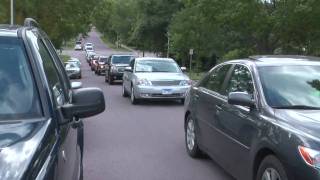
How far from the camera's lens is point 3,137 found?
10.7ft

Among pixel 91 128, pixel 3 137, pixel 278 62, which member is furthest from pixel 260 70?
pixel 91 128

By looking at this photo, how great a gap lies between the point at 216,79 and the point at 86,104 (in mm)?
4233

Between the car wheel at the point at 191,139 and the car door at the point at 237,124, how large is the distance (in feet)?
4.42

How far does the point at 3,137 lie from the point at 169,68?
54.6 feet

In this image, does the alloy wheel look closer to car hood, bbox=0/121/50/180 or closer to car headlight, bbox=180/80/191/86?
car hood, bbox=0/121/50/180

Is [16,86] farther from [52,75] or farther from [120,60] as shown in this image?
[120,60]

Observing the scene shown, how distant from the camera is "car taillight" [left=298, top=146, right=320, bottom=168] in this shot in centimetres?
477

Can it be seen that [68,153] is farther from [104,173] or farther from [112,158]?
[112,158]

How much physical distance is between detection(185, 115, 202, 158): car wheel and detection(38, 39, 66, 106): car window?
423 centimetres

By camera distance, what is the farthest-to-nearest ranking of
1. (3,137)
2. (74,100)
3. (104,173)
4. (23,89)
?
(104,173) < (74,100) < (23,89) < (3,137)

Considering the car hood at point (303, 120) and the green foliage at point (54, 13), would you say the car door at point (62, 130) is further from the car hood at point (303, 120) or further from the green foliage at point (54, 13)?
the green foliage at point (54, 13)

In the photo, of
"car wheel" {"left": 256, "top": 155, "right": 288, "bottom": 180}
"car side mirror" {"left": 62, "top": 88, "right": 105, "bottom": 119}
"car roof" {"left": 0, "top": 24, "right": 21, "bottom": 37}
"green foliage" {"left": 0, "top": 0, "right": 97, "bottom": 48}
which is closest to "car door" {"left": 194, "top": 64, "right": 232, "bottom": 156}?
"car wheel" {"left": 256, "top": 155, "right": 288, "bottom": 180}

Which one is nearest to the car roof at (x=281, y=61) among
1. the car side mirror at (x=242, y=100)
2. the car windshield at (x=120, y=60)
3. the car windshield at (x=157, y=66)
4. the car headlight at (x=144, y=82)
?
the car side mirror at (x=242, y=100)

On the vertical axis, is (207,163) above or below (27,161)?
below
